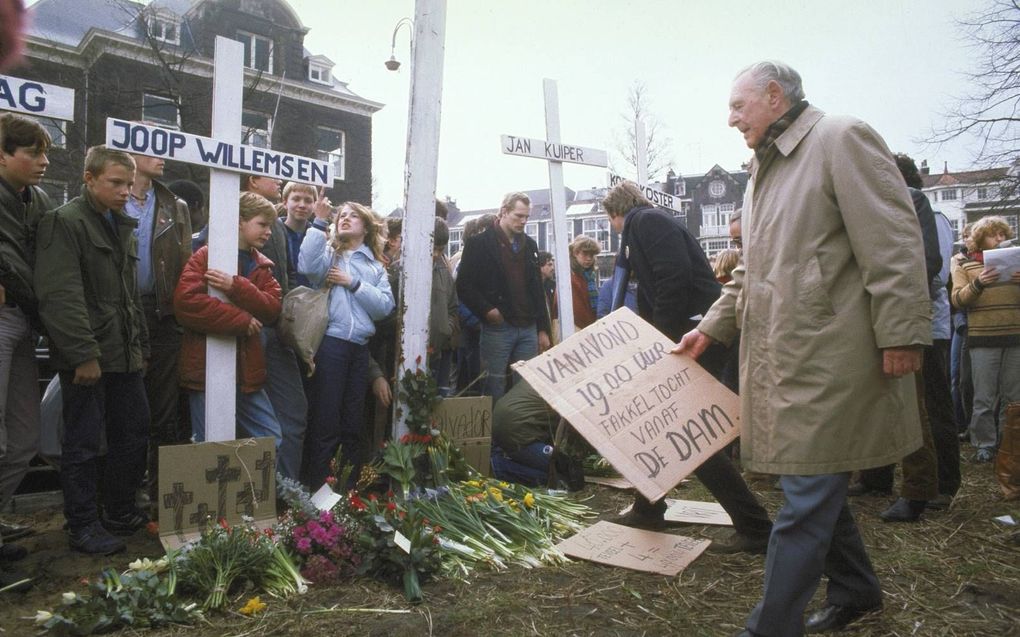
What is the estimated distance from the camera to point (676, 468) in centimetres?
302

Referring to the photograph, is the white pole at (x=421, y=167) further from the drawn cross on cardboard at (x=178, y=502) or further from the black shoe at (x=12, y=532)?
the black shoe at (x=12, y=532)

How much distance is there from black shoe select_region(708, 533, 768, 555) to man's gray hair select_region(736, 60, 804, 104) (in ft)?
6.76

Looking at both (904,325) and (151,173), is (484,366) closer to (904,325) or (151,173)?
(151,173)

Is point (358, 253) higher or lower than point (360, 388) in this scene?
higher

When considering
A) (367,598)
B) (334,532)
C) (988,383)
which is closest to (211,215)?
(334,532)

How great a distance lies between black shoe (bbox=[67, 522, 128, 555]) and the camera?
343cm

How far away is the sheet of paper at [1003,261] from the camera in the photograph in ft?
18.8

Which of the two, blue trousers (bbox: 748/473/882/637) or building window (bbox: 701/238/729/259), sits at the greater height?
building window (bbox: 701/238/729/259)

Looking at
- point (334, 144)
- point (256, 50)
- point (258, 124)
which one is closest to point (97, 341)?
point (258, 124)

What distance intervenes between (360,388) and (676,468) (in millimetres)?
2216

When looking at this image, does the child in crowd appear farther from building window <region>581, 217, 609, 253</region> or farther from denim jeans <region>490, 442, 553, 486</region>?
building window <region>581, 217, 609, 253</region>

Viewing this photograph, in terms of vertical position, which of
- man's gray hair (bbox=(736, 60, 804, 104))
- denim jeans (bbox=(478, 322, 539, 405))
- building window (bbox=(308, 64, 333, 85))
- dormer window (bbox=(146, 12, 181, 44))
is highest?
building window (bbox=(308, 64, 333, 85))

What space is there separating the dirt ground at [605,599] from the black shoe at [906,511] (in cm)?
21

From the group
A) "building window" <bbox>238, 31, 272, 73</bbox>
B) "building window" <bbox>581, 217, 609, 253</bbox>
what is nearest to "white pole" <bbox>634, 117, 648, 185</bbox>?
"building window" <bbox>238, 31, 272, 73</bbox>
